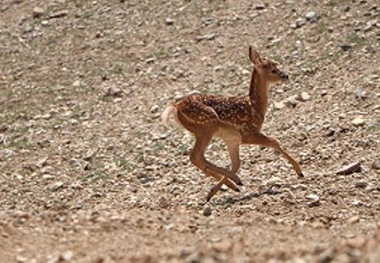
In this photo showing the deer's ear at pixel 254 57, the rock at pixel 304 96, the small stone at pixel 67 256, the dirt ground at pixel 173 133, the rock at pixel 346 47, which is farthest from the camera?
the rock at pixel 346 47

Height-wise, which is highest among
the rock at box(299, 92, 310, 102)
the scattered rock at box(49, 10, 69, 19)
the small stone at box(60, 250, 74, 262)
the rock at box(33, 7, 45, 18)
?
the small stone at box(60, 250, 74, 262)

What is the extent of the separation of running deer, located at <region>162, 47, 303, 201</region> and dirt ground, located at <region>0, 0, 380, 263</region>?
281 millimetres

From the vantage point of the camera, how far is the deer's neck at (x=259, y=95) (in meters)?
13.2

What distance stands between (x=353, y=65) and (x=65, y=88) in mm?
5344

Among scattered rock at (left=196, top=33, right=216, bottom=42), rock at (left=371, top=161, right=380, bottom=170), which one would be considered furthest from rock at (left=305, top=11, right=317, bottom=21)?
rock at (left=371, top=161, right=380, bottom=170)

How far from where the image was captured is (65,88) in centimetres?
1917

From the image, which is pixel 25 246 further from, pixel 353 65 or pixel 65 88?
pixel 65 88

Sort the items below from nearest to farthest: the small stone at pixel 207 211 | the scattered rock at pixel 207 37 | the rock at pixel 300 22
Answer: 1. the small stone at pixel 207 211
2. the rock at pixel 300 22
3. the scattered rock at pixel 207 37

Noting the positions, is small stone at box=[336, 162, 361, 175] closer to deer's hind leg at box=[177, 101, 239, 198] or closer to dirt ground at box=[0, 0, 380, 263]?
dirt ground at box=[0, 0, 380, 263]

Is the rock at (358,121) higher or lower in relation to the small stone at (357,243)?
lower

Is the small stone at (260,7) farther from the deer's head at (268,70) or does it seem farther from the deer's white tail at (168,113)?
the deer's white tail at (168,113)

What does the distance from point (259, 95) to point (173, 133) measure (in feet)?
9.14

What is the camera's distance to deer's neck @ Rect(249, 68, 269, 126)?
13211 mm

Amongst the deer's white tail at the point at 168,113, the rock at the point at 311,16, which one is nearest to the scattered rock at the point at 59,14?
the rock at the point at 311,16
